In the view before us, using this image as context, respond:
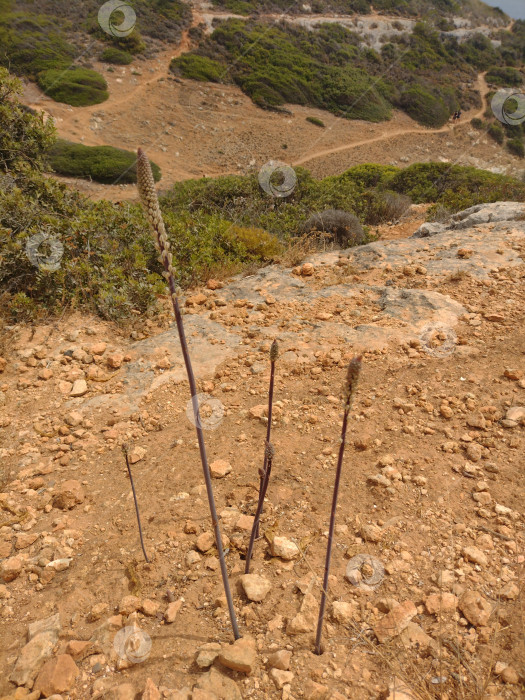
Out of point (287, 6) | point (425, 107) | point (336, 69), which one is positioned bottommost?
point (425, 107)

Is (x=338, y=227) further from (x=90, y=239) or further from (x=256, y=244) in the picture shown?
(x=90, y=239)

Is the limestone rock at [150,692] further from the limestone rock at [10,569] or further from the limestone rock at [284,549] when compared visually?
the limestone rock at [10,569]

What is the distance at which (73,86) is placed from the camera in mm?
24359

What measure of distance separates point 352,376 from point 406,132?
112 ft

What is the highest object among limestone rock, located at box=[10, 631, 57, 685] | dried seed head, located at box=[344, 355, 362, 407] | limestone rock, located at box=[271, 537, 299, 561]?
dried seed head, located at box=[344, 355, 362, 407]

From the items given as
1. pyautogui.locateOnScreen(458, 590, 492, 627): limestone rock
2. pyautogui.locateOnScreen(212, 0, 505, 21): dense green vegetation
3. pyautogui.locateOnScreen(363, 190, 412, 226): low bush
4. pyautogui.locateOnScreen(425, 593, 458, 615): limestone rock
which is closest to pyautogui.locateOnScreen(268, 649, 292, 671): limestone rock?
pyautogui.locateOnScreen(425, 593, 458, 615): limestone rock

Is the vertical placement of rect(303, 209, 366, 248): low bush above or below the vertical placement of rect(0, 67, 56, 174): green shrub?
below

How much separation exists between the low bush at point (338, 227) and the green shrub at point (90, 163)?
12.9 m

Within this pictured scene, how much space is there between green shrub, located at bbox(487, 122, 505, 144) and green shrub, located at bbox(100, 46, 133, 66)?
86.3 ft

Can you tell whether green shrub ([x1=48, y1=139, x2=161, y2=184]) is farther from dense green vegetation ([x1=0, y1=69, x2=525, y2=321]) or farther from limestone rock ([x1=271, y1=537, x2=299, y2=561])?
limestone rock ([x1=271, y1=537, x2=299, y2=561])

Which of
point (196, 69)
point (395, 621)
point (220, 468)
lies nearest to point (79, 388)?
point (220, 468)

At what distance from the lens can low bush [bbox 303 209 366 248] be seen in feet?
25.2

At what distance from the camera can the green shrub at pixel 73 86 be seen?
23953 mm

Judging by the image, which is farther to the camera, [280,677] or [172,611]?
[172,611]
